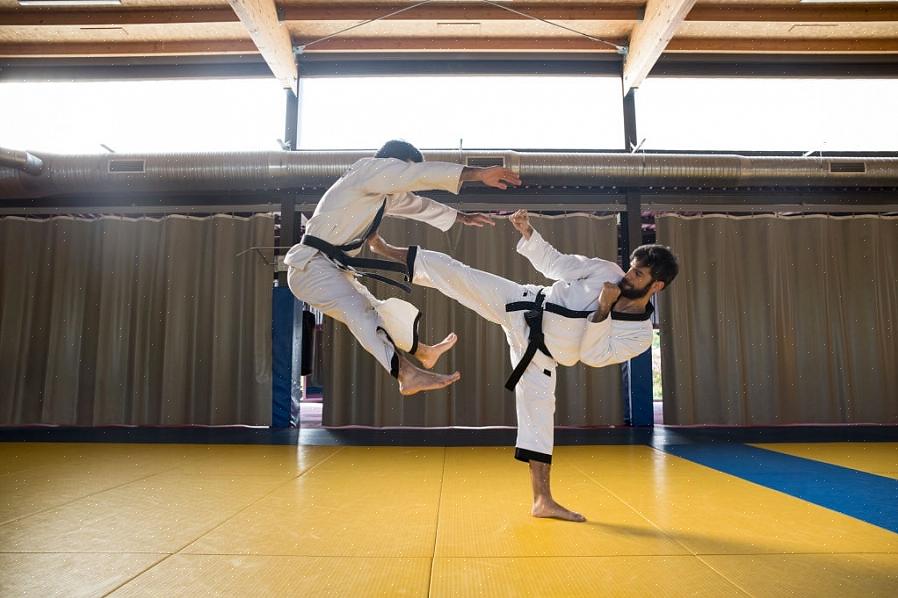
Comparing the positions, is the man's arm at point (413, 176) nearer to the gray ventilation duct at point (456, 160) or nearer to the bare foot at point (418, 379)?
the bare foot at point (418, 379)

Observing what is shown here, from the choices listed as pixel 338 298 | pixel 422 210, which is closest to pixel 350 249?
pixel 338 298

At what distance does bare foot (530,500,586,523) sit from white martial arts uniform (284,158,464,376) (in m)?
0.96

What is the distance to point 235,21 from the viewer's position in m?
6.20

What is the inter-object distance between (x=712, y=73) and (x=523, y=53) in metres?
2.38

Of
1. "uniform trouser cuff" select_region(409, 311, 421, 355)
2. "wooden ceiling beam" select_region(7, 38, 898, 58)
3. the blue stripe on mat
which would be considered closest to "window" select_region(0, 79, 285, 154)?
"wooden ceiling beam" select_region(7, 38, 898, 58)

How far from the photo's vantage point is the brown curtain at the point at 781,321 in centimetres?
689

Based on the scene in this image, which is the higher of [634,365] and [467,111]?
[467,111]

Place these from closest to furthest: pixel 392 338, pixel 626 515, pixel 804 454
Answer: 1. pixel 626 515
2. pixel 392 338
3. pixel 804 454

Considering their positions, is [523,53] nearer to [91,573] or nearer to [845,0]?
[845,0]

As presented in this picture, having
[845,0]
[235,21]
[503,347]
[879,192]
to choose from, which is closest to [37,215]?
[235,21]

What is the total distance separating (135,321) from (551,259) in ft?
20.6

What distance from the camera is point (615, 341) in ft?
9.00

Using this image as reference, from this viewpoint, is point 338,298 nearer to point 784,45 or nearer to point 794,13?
point 794,13

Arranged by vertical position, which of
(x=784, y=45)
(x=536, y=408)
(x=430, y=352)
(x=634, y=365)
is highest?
(x=784, y=45)
